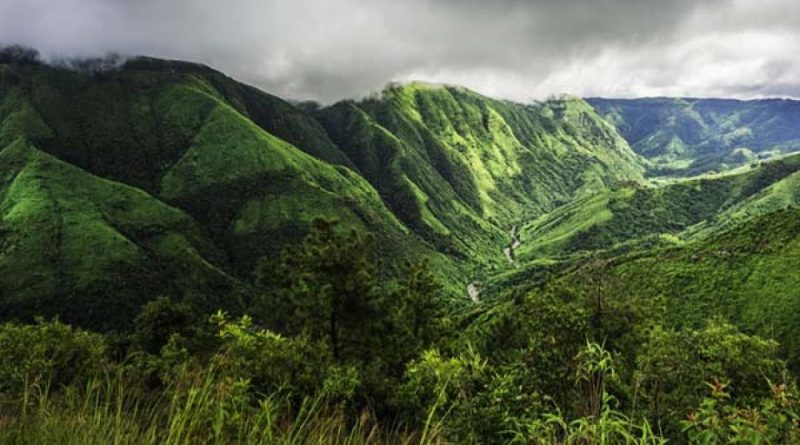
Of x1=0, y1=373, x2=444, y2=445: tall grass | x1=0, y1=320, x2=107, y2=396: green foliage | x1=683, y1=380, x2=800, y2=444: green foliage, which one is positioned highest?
→ x1=0, y1=373, x2=444, y2=445: tall grass

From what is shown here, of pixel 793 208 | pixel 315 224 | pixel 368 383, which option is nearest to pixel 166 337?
pixel 315 224

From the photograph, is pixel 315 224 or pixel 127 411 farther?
pixel 315 224

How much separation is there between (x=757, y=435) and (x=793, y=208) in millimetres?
212364

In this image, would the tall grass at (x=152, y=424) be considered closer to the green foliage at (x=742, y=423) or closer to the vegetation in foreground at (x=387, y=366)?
the vegetation in foreground at (x=387, y=366)

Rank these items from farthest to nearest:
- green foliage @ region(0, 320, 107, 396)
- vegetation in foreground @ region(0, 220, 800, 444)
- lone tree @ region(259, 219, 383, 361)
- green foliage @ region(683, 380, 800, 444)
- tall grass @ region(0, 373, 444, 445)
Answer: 1. lone tree @ region(259, 219, 383, 361)
2. green foliage @ region(0, 320, 107, 396)
3. green foliage @ region(683, 380, 800, 444)
4. vegetation in foreground @ region(0, 220, 800, 444)
5. tall grass @ region(0, 373, 444, 445)

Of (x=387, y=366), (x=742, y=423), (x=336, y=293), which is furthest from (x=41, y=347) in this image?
(x=742, y=423)

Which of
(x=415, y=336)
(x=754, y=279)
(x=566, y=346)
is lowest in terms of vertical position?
(x=754, y=279)

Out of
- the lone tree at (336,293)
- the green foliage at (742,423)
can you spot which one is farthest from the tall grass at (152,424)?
the lone tree at (336,293)

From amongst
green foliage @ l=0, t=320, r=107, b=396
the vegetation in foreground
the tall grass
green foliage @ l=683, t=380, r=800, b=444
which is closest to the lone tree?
the vegetation in foreground

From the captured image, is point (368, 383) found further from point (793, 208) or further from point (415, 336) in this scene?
point (793, 208)

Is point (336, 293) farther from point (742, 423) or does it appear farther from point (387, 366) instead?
point (742, 423)

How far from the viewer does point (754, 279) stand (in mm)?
143625

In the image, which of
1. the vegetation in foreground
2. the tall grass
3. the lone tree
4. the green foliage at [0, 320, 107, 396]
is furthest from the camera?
the lone tree

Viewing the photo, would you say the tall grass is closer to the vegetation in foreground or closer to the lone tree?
the vegetation in foreground
